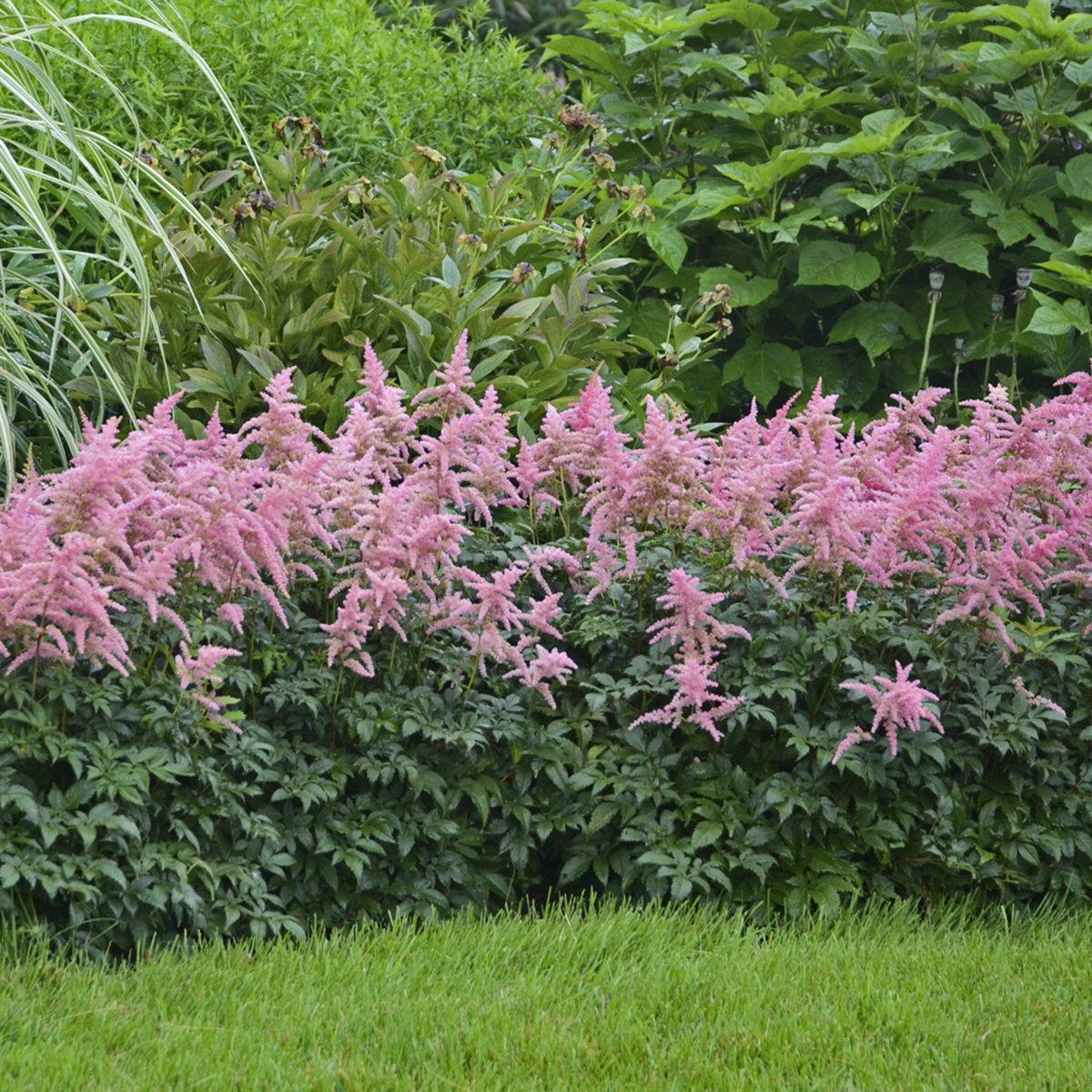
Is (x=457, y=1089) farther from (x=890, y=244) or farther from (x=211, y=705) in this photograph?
(x=890, y=244)

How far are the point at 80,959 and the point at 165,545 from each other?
0.84m

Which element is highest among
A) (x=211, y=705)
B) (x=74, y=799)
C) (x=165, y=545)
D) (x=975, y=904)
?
(x=165, y=545)

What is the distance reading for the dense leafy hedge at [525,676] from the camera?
8.98ft

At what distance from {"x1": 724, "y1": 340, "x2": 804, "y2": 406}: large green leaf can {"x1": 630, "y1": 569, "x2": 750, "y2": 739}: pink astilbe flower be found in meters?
2.63

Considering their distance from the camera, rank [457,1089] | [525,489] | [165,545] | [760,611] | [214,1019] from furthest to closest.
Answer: [525,489], [760,611], [165,545], [214,1019], [457,1089]

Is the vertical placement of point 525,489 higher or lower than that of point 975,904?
higher

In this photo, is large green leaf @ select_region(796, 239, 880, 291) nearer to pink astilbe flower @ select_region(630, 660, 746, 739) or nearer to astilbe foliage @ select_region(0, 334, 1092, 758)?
astilbe foliage @ select_region(0, 334, 1092, 758)

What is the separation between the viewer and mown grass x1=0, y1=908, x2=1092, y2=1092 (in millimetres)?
2273

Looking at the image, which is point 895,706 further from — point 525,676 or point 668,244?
point 668,244

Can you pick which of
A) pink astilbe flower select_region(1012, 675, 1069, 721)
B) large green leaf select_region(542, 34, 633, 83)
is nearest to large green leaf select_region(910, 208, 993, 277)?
large green leaf select_region(542, 34, 633, 83)

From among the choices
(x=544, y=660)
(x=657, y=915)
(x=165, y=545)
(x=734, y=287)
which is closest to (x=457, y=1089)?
(x=657, y=915)

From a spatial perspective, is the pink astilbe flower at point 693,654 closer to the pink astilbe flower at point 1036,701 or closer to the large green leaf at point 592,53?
the pink astilbe flower at point 1036,701

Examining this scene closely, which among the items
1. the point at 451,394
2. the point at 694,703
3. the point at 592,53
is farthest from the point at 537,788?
the point at 592,53

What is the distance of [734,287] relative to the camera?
554 cm
